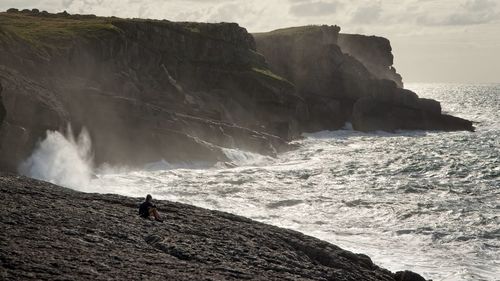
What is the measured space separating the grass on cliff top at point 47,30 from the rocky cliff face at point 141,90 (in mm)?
220

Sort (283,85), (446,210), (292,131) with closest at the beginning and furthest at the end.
→ 1. (446,210)
2. (292,131)
3. (283,85)

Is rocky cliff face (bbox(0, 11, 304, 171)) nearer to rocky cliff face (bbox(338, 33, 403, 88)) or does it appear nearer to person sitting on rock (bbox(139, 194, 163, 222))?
person sitting on rock (bbox(139, 194, 163, 222))

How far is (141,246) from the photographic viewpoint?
2720 centimetres

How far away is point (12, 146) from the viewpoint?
6169 cm

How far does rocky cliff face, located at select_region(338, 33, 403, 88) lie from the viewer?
7047 inches

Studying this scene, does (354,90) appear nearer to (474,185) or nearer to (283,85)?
(283,85)

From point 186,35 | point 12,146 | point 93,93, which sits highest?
point 186,35

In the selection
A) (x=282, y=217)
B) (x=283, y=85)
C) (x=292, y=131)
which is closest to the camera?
(x=282, y=217)

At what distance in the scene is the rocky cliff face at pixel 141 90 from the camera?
69.9 metres

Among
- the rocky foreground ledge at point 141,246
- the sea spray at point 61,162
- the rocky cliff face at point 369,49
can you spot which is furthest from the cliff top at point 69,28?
the rocky foreground ledge at point 141,246

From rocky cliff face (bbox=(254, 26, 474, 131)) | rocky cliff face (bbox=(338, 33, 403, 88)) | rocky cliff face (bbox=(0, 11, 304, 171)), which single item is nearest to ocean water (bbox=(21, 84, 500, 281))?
rocky cliff face (bbox=(0, 11, 304, 171))

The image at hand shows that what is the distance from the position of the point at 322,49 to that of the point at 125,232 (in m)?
122

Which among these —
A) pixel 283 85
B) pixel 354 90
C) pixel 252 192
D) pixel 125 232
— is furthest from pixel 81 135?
pixel 354 90

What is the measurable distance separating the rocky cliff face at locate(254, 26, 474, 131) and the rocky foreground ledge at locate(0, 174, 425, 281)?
9694cm
